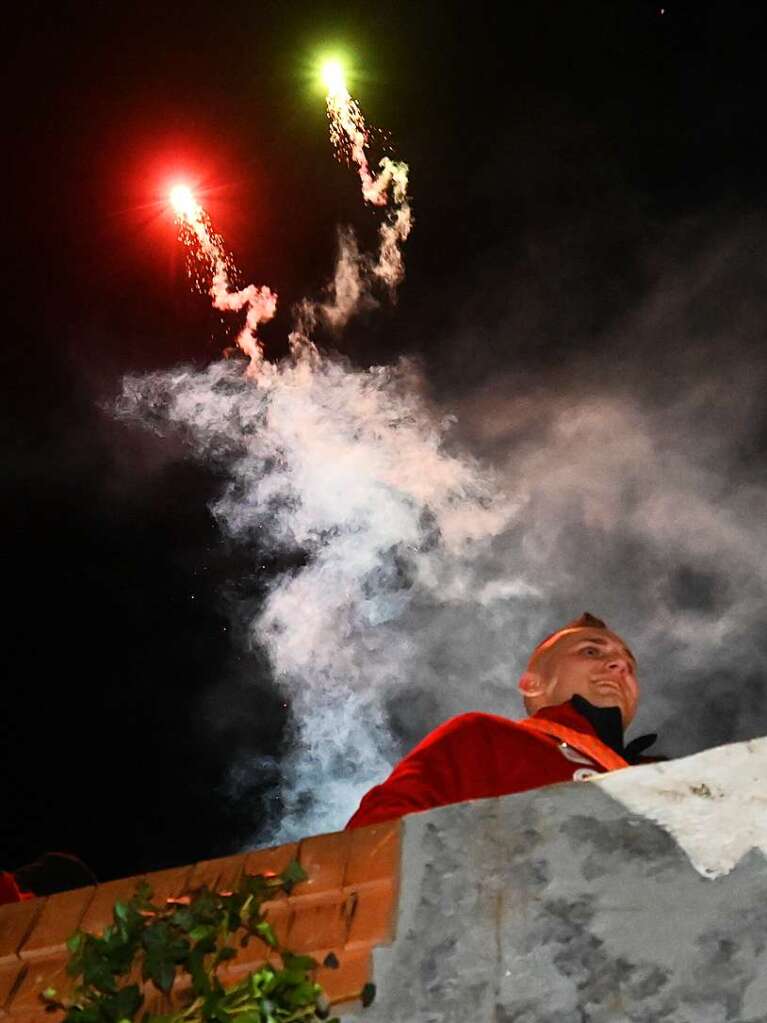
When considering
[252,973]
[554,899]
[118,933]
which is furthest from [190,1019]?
[554,899]

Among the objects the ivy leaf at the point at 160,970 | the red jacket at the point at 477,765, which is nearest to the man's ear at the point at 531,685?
the red jacket at the point at 477,765

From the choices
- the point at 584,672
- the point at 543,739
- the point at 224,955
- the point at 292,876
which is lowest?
the point at 224,955

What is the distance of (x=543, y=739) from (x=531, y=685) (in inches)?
44.3

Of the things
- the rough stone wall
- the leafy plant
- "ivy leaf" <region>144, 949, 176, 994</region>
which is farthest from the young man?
"ivy leaf" <region>144, 949, 176, 994</region>

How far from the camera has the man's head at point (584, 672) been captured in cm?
440

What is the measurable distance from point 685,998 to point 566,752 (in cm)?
189

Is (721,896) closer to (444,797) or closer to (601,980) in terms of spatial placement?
(601,980)

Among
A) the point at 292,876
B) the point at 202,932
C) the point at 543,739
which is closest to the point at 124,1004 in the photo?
the point at 202,932

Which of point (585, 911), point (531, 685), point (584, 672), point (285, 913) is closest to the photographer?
point (585, 911)

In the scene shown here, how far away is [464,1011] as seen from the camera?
1.84 meters

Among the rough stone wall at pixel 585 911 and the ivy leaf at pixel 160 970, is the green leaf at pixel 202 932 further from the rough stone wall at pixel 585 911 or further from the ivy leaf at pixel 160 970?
the rough stone wall at pixel 585 911

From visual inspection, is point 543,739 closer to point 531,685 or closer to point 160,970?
point 531,685

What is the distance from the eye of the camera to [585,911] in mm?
1947

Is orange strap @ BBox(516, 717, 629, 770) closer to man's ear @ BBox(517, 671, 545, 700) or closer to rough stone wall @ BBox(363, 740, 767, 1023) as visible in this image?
man's ear @ BBox(517, 671, 545, 700)
